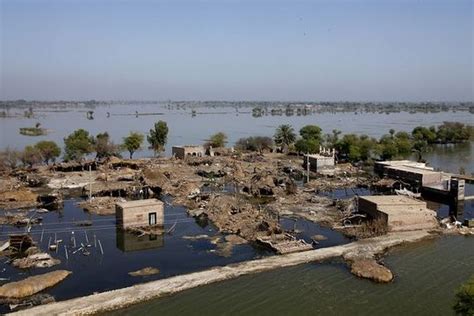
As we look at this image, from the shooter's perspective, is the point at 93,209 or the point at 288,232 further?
the point at 93,209

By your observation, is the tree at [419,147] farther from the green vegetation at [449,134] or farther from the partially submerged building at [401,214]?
the partially submerged building at [401,214]

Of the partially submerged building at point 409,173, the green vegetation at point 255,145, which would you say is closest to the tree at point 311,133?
the green vegetation at point 255,145

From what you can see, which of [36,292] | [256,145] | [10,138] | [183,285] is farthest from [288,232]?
[10,138]

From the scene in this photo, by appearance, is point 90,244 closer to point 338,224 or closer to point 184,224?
point 184,224

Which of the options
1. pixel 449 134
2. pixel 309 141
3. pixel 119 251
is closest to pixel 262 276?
pixel 119 251

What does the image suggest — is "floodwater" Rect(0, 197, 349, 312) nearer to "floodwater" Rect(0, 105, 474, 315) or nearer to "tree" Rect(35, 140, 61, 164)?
"floodwater" Rect(0, 105, 474, 315)

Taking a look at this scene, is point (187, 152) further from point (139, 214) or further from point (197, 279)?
point (197, 279)
